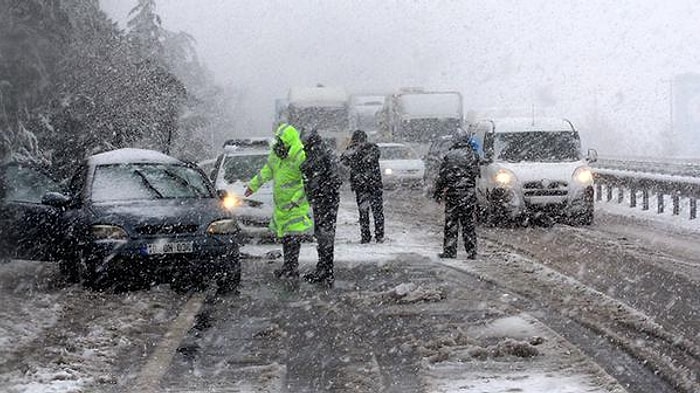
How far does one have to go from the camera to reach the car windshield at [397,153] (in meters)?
29.4

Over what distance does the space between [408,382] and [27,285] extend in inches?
259

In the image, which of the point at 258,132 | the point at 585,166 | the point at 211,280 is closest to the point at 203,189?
the point at 211,280

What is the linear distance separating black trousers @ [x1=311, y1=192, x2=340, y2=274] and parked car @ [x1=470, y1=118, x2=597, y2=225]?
6763 millimetres

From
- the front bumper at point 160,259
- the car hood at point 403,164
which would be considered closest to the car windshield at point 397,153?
the car hood at point 403,164

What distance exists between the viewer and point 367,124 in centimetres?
4500

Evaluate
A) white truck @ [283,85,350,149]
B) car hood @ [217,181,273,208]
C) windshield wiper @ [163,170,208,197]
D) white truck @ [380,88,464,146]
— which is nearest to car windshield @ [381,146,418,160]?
white truck @ [380,88,464,146]

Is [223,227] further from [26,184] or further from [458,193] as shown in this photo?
[458,193]

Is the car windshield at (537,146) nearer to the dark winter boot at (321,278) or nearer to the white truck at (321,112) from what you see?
the dark winter boot at (321,278)

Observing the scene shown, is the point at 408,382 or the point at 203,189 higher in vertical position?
the point at 203,189

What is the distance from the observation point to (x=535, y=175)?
1689 centimetres

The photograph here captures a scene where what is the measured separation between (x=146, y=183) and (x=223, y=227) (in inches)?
55.9

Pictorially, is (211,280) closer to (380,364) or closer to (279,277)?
(279,277)

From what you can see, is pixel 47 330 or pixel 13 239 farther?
pixel 13 239

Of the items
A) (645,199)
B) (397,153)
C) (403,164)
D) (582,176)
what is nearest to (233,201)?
(582,176)
